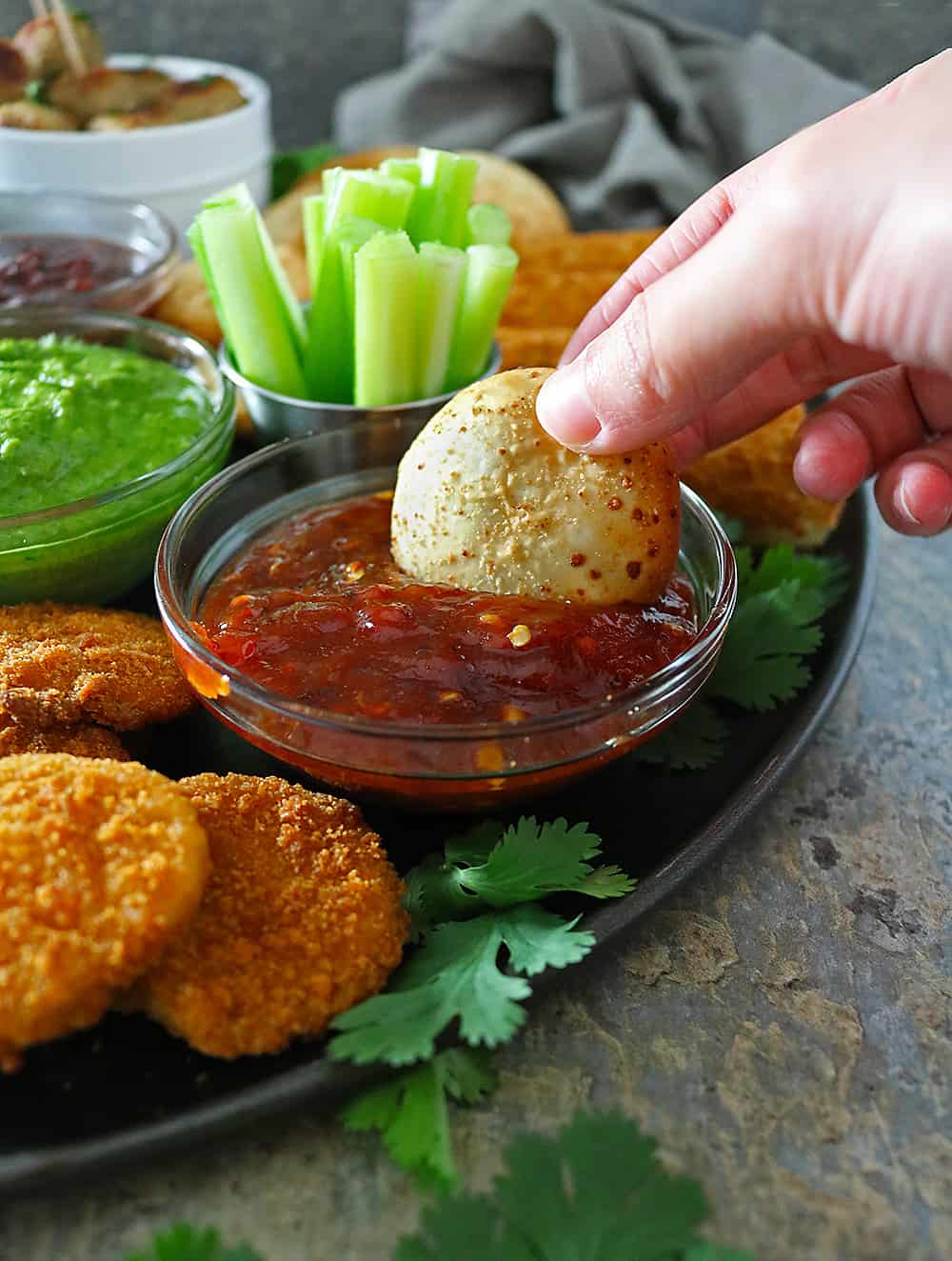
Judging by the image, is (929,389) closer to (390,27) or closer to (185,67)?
(185,67)

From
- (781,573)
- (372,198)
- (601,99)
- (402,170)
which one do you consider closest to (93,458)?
(372,198)

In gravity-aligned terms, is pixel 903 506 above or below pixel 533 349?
above

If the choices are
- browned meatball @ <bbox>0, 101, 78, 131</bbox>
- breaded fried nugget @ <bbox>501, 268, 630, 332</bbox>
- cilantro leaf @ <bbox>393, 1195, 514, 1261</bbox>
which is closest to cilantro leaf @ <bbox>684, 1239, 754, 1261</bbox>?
cilantro leaf @ <bbox>393, 1195, 514, 1261</bbox>

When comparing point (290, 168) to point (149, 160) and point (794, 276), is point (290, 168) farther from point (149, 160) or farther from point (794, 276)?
point (794, 276)

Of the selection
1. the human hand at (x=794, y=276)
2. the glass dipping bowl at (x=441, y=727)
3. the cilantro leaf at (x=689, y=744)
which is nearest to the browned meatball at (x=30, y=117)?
the glass dipping bowl at (x=441, y=727)

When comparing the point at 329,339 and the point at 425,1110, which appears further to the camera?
the point at 329,339

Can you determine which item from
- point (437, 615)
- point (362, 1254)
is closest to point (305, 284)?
point (437, 615)

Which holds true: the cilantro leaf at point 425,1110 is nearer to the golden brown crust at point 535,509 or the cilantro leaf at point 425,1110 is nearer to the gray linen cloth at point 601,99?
the golden brown crust at point 535,509
